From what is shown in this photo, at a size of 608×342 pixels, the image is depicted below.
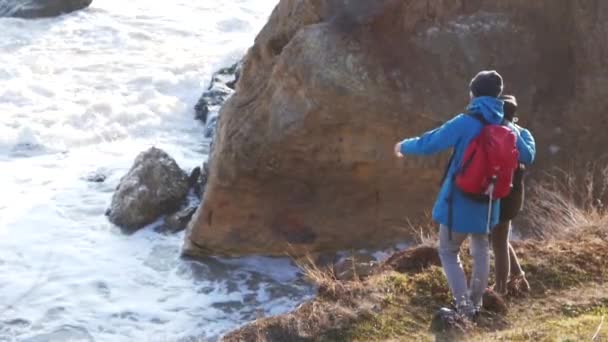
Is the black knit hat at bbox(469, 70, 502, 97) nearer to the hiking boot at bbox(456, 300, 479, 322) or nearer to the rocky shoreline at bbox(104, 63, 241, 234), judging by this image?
the hiking boot at bbox(456, 300, 479, 322)

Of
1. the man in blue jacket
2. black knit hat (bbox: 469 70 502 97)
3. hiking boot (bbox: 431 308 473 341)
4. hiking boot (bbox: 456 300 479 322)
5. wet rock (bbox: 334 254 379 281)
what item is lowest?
wet rock (bbox: 334 254 379 281)

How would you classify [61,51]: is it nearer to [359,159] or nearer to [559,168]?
[359,159]

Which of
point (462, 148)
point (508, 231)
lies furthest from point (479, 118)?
point (508, 231)

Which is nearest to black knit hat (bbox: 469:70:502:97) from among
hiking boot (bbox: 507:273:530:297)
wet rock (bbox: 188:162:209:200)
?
hiking boot (bbox: 507:273:530:297)

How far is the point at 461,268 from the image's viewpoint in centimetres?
548

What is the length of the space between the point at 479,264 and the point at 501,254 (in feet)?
0.90

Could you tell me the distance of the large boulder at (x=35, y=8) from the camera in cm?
2097

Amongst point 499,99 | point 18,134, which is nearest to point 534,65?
point 499,99

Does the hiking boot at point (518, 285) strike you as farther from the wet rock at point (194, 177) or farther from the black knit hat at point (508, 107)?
the wet rock at point (194, 177)

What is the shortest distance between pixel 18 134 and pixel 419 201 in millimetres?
7336

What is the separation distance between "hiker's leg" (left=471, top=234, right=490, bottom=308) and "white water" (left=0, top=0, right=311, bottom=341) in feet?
11.9

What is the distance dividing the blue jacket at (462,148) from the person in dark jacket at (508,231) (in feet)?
0.27

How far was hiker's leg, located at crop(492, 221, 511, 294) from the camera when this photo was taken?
5.58m

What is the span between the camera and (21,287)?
31.2ft
